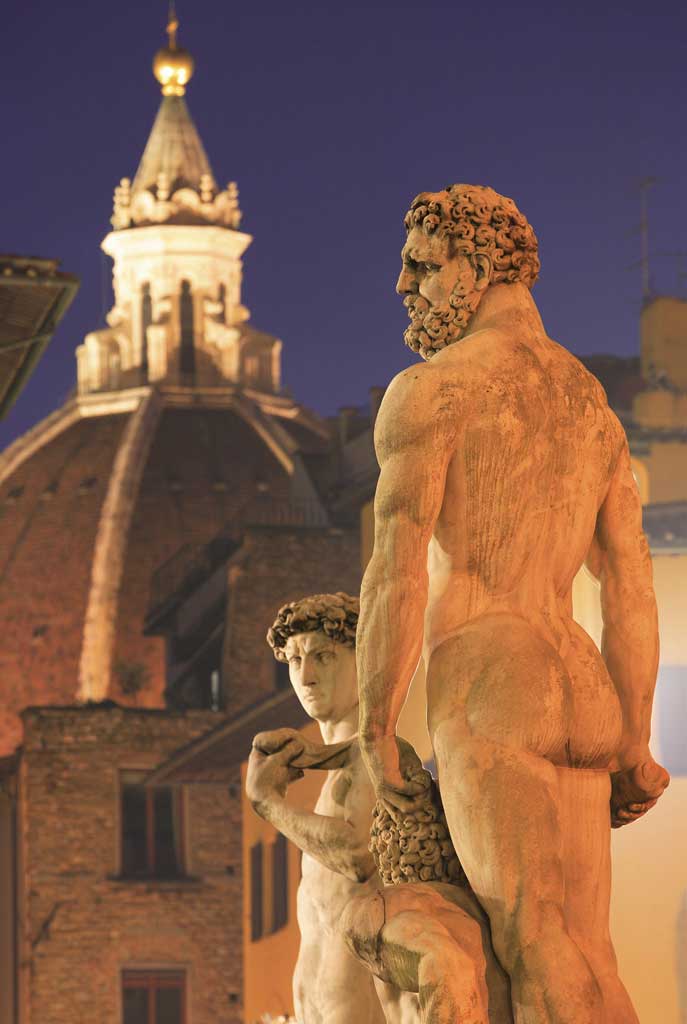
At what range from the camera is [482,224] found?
779cm

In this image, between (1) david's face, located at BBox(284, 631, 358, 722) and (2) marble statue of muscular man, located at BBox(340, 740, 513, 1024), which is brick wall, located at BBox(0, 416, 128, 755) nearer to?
(1) david's face, located at BBox(284, 631, 358, 722)

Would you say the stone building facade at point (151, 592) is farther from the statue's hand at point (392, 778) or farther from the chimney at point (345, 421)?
the statue's hand at point (392, 778)

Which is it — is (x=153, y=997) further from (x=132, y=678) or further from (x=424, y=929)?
(x=424, y=929)

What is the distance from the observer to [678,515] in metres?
23.1

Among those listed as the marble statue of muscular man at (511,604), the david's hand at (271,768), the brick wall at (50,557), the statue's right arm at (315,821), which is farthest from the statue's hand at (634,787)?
the brick wall at (50,557)

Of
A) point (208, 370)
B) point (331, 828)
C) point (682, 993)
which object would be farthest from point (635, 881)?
point (208, 370)

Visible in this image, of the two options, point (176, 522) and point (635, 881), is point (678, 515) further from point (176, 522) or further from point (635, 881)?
point (176, 522)

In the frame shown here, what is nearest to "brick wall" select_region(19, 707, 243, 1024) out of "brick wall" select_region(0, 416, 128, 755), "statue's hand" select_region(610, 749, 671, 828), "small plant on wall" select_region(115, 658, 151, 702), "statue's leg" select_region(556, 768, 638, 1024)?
"small plant on wall" select_region(115, 658, 151, 702)

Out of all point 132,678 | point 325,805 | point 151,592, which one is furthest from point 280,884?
point 151,592

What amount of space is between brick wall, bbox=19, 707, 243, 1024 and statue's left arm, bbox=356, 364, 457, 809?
147 feet

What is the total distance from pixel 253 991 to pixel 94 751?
1100cm

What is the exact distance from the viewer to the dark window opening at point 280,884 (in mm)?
38875

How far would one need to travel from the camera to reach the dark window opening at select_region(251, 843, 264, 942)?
4175cm

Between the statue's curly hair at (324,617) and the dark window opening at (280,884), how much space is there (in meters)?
29.5
